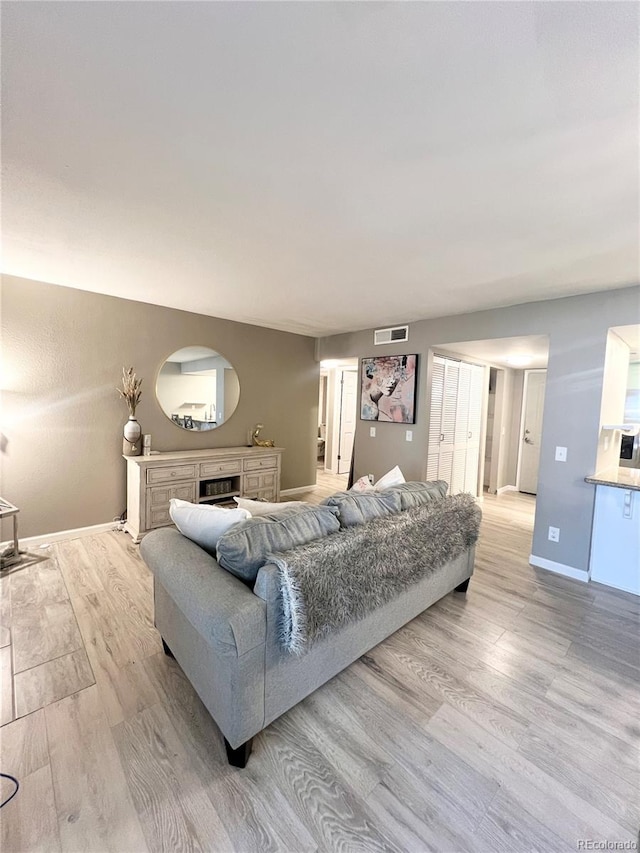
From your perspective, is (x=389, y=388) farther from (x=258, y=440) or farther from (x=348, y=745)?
(x=348, y=745)

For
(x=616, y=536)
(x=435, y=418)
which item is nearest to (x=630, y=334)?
(x=616, y=536)

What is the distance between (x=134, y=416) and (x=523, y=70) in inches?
151

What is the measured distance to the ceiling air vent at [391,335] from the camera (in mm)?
4195

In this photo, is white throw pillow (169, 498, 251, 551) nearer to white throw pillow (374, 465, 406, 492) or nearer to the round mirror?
white throw pillow (374, 465, 406, 492)

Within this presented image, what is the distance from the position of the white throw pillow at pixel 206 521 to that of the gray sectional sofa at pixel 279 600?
0.06 m

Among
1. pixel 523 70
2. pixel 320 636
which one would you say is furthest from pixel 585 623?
pixel 523 70

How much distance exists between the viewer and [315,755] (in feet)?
4.51

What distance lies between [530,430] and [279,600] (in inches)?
223

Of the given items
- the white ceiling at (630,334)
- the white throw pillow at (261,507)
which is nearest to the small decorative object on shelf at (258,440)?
the white throw pillow at (261,507)

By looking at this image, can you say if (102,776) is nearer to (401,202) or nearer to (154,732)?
(154,732)

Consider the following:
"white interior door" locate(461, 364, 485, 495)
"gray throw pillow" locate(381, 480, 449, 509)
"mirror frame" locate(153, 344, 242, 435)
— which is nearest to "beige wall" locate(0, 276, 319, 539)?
"mirror frame" locate(153, 344, 242, 435)

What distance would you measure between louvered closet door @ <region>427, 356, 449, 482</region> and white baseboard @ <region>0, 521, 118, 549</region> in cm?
369

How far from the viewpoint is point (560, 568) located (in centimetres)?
303

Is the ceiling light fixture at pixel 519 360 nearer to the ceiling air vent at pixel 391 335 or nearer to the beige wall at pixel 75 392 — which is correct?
the ceiling air vent at pixel 391 335
